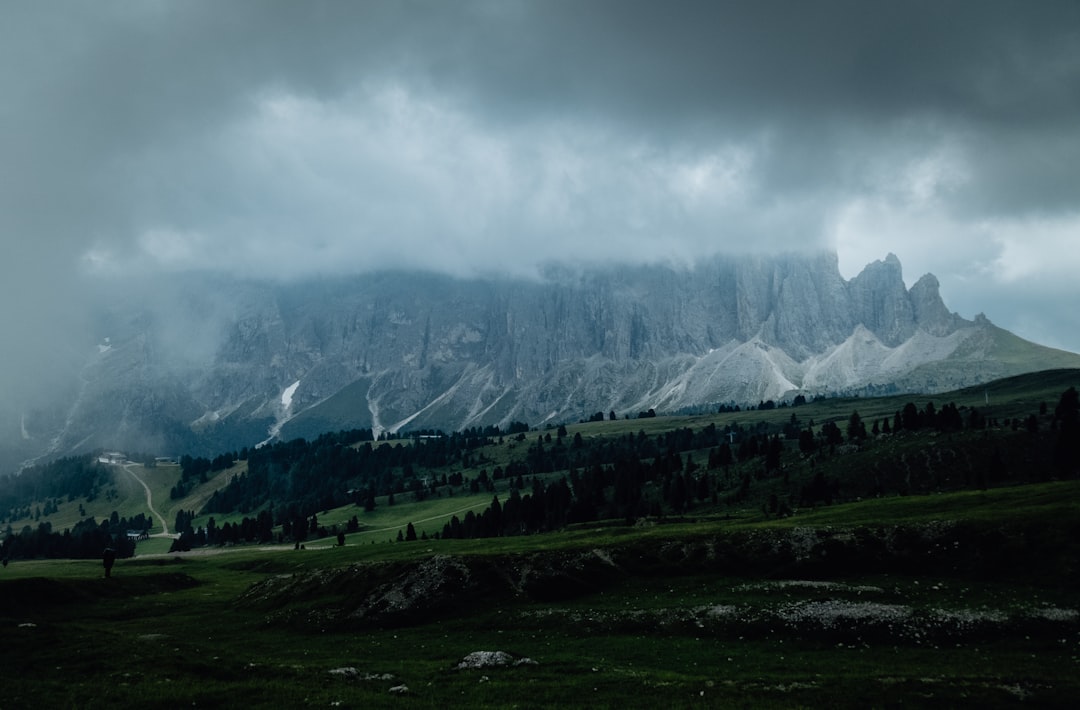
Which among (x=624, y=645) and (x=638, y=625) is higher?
(x=624, y=645)

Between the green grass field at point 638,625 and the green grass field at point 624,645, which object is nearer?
the green grass field at point 624,645

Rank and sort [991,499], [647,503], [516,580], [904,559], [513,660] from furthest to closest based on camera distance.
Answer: [647,503], [991,499], [516,580], [904,559], [513,660]

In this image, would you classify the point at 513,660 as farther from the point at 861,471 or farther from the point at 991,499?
the point at 861,471

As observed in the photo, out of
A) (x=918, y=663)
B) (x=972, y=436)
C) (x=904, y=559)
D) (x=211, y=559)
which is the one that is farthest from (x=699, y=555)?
(x=211, y=559)

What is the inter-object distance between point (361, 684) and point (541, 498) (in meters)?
156

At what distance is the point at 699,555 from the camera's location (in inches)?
3115

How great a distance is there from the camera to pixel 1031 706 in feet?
118

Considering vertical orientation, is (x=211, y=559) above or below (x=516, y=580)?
below

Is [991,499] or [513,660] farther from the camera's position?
[991,499]

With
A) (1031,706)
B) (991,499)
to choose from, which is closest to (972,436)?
(991,499)

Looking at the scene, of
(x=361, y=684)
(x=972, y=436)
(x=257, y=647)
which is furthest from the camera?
(x=972, y=436)

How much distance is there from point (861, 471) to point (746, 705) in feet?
514

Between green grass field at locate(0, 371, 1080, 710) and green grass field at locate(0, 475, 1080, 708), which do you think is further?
green grass field at locate(0, 371, 1080, 710)

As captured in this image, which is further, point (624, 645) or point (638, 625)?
point (638, 625)
